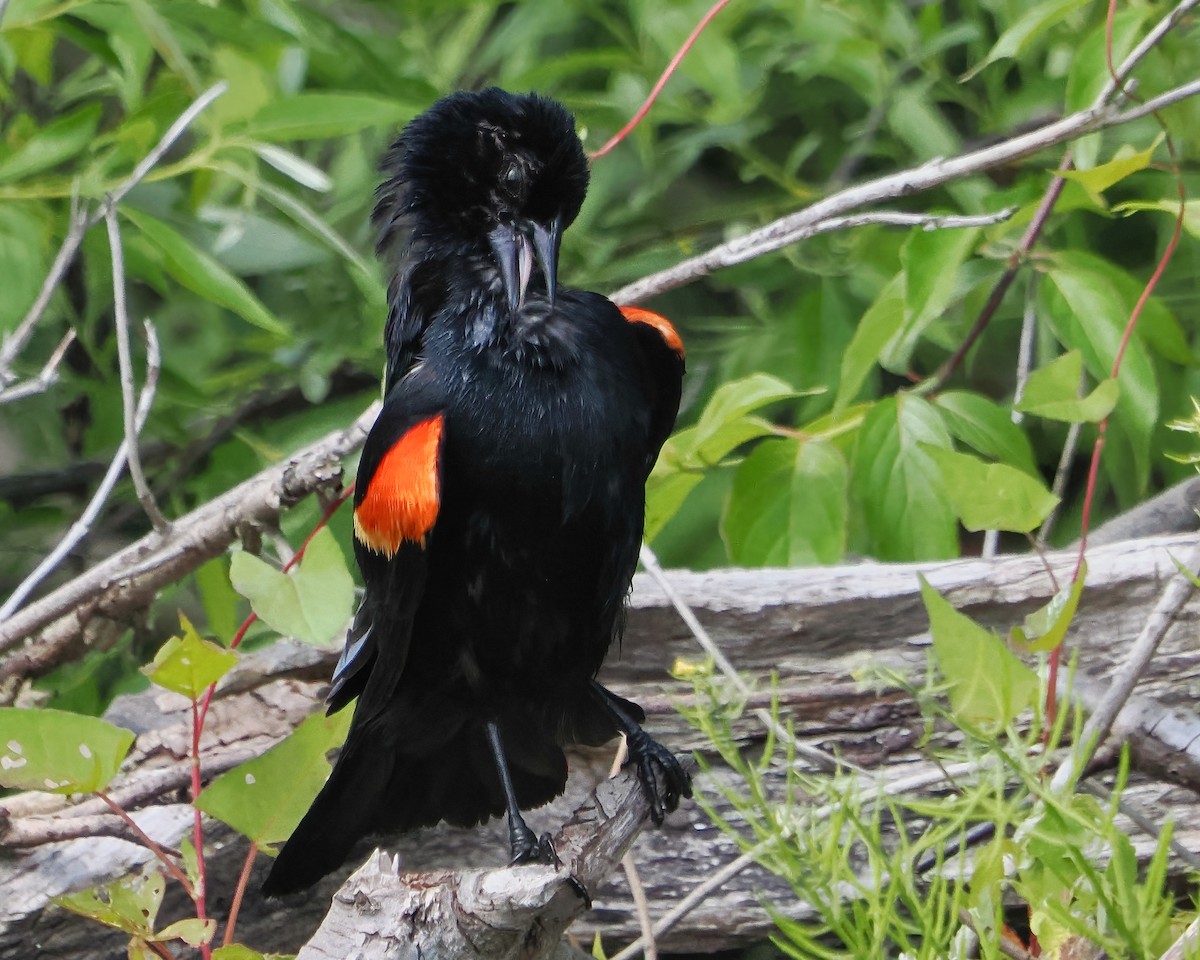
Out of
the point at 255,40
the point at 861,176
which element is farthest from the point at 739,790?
the point at 861,176

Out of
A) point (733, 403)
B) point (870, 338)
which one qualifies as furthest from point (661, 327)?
point (870, 338)

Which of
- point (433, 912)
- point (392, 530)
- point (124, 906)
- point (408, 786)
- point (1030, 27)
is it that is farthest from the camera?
point (408, 786)

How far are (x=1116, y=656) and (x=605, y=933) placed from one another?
2.57 ft

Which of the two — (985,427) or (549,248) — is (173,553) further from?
(985,427)

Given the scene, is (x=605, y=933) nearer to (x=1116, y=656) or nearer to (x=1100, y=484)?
(x=1116, y=656)

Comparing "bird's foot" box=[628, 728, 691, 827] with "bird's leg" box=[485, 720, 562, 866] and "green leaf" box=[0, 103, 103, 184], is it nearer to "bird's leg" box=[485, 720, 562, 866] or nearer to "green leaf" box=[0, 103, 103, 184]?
"bird's leg" box=[485, 720, 562, 866]

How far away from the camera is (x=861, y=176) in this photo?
289 centimetres

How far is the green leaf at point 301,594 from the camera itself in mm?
1437

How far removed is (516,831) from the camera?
154 centimetres

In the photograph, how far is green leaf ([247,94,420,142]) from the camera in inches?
68.6

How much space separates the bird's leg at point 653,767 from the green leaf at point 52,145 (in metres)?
1.05

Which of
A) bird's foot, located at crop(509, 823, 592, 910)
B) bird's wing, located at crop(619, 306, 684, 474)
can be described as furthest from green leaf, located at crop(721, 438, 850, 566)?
bird's foot, located at crop(509, 823, 592, 910)

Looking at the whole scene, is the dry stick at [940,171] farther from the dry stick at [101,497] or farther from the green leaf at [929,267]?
the dry stick at [101,497]

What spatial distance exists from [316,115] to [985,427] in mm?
983
